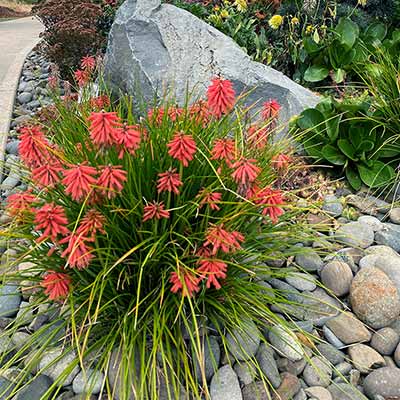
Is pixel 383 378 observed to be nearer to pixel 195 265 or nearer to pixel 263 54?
pixel 195 265

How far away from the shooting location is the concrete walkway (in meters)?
5.04

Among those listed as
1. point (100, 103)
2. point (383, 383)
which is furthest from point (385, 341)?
point (100, 103)

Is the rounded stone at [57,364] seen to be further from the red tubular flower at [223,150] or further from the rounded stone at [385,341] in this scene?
the rounded stone at [385,341]

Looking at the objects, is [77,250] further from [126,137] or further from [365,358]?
[365,358]

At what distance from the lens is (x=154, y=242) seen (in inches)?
85.2

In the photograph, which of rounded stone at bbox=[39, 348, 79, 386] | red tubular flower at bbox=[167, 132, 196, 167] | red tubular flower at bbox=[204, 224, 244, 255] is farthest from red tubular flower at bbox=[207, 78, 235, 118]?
rounded stone at bbox=[39, 348, 79, 386]

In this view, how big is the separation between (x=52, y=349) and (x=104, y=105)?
4.68ft

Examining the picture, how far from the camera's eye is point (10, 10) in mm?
18438

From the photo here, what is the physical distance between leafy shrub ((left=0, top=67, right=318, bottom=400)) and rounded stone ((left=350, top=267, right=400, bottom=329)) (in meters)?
0.44

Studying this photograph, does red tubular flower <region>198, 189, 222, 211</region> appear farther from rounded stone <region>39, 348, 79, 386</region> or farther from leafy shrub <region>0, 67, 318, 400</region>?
rounded stone <region>39, 348, 79, 386</region>

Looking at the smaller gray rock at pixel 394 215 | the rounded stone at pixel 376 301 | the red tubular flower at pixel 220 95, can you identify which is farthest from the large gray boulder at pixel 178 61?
the red tubular flower at pixel 220 95

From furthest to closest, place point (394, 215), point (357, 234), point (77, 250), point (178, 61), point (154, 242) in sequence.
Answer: point (178, 61)
point (394, 215)
point (357, 234)
point (154, 242)
point (77, 250)

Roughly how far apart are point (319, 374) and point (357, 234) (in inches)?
42.3

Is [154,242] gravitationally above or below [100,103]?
below
